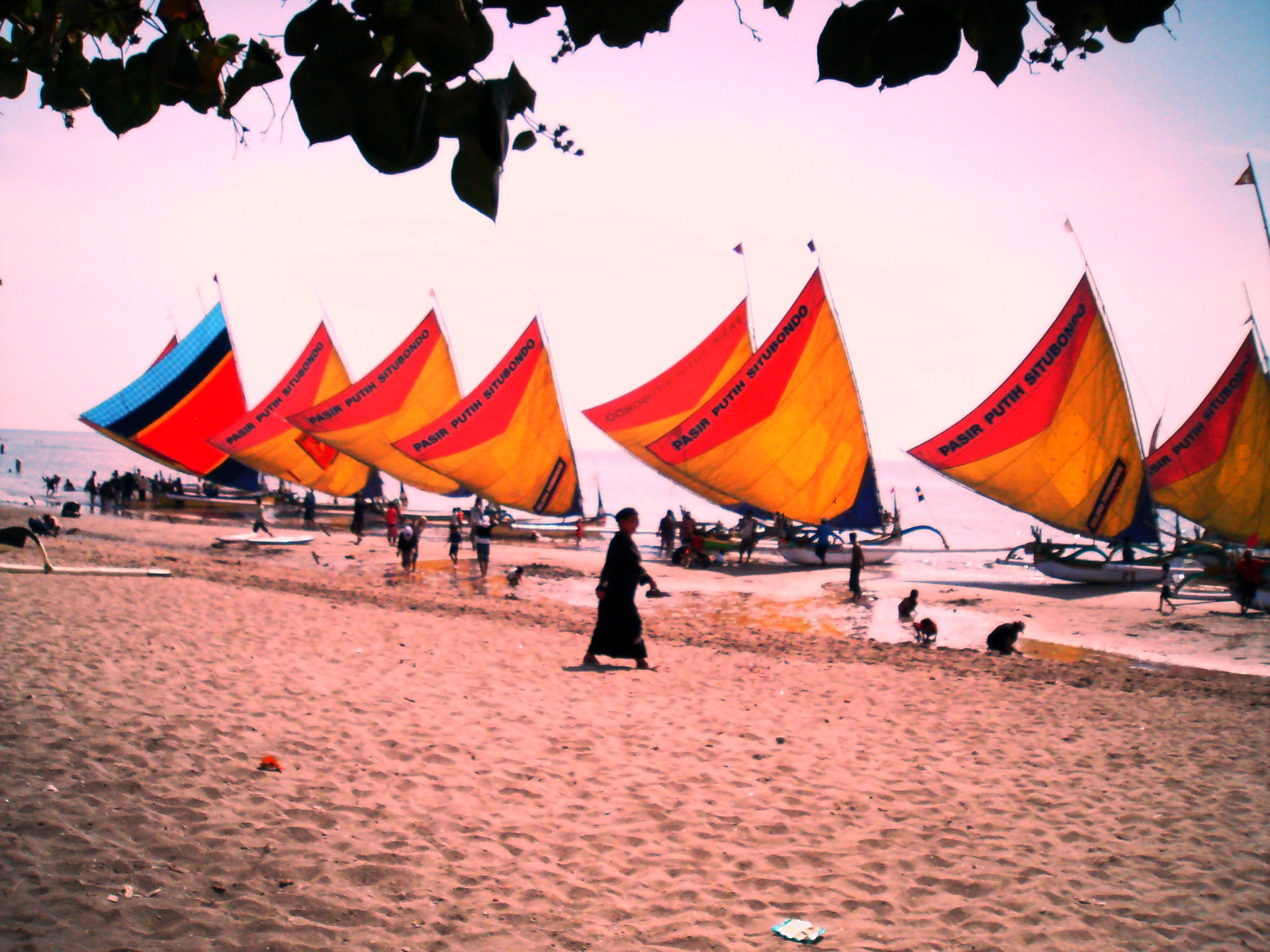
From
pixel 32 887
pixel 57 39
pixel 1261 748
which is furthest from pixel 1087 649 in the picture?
pixel 57 39

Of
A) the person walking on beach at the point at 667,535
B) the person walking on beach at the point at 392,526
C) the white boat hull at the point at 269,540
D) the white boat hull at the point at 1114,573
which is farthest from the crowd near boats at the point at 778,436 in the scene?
the white boat hull at the point at 269,540

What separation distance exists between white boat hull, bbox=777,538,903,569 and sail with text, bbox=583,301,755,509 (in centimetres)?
410

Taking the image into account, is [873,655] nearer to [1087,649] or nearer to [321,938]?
[1087,649]

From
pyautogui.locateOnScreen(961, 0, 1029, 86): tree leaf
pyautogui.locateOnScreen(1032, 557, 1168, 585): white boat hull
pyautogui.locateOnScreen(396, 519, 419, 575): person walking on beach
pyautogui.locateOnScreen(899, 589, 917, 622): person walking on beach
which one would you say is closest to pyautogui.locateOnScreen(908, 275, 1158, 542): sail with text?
pyautogui.locateOnScreen(1032, 557, 1168, 585): white boat hull

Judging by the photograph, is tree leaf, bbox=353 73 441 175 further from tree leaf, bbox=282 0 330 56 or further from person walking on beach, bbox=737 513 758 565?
person walking on beach, bbox=737 513 758 565

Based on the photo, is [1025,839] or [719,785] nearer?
[1025,839]

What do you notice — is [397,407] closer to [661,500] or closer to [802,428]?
[802,428]

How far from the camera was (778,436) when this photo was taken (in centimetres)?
2688

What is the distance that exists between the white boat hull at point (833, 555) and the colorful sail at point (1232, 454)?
29.4 feet

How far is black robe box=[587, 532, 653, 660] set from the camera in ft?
28.1

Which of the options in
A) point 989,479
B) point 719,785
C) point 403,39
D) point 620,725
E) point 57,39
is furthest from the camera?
point 989,479

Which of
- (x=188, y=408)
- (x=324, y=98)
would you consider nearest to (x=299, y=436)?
(x=188, y=408)

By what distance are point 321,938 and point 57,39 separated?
124 inches

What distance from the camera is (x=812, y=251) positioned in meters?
26.8
